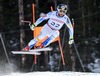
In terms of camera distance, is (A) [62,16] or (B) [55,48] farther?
(B) [55,48]

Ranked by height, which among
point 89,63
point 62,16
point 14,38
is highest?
point 62,16

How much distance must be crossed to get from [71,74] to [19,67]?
24.7ft

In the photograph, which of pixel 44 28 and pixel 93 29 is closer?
pixel 44 28

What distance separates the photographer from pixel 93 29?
19.5m

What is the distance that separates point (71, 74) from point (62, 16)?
73.7 inches

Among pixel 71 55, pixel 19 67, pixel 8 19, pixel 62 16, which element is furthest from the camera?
pixel 8 19

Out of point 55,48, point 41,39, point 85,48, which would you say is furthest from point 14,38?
point 41,39

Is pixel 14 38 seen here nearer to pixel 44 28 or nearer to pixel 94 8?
pixel 94 8

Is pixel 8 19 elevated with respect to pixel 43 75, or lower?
elevated

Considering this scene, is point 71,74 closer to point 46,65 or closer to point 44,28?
point 44,28

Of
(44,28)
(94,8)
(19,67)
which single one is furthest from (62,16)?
(94,8)

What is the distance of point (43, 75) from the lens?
11055mm

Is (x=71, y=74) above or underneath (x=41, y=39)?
underneath

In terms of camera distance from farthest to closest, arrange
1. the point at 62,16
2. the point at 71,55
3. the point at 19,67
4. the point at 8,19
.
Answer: the point at 8,19, the point at 19,67, the point at 71,55, the point at 62,16
